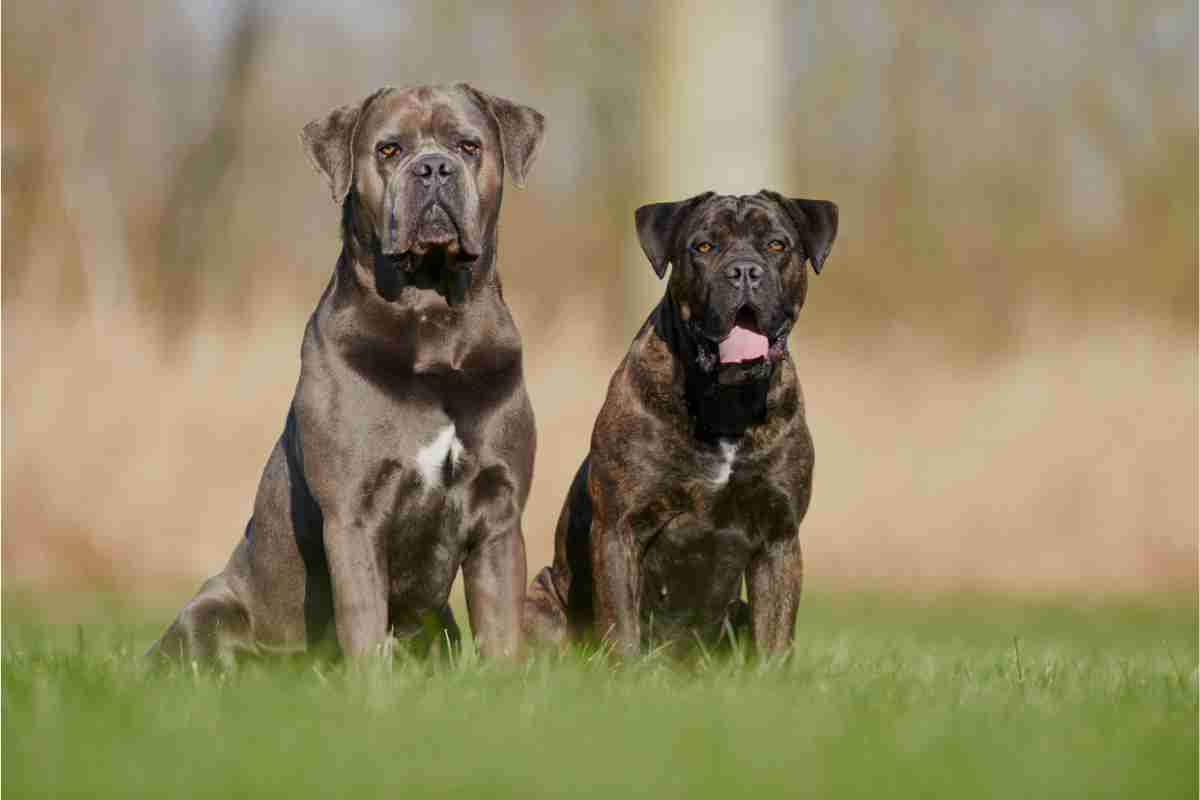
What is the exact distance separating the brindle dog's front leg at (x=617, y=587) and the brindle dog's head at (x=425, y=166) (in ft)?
3.52

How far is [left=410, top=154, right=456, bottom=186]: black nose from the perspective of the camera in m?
4.75

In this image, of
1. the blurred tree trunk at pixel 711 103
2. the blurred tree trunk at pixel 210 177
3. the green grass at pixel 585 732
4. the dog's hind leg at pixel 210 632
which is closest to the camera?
the green grass at pixel 585 732

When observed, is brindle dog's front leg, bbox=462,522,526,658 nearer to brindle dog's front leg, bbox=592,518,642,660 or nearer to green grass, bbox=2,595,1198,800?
green grass, bbox=2,595,1198,800

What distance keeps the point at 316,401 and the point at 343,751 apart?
66.6 inches

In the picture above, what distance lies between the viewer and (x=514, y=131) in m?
5.07

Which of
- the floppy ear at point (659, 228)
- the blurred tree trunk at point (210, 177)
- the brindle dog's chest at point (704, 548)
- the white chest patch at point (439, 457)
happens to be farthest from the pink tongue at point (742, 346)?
the blurred tree trunk at point (210, 177)

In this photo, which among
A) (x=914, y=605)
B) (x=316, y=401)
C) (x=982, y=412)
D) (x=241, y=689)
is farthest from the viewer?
(x=982, y=412)

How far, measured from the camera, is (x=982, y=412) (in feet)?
35.9

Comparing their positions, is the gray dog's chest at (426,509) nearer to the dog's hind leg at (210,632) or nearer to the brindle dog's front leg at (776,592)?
the dog's hind leg at (210,632)

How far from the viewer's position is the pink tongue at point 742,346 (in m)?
5.27

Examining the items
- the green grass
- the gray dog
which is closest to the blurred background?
the gray dog

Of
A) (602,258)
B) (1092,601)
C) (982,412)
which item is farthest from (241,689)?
(602,258)

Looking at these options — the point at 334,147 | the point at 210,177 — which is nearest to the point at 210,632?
the point at 334,147

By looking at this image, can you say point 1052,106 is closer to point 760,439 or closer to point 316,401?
point 760,439
